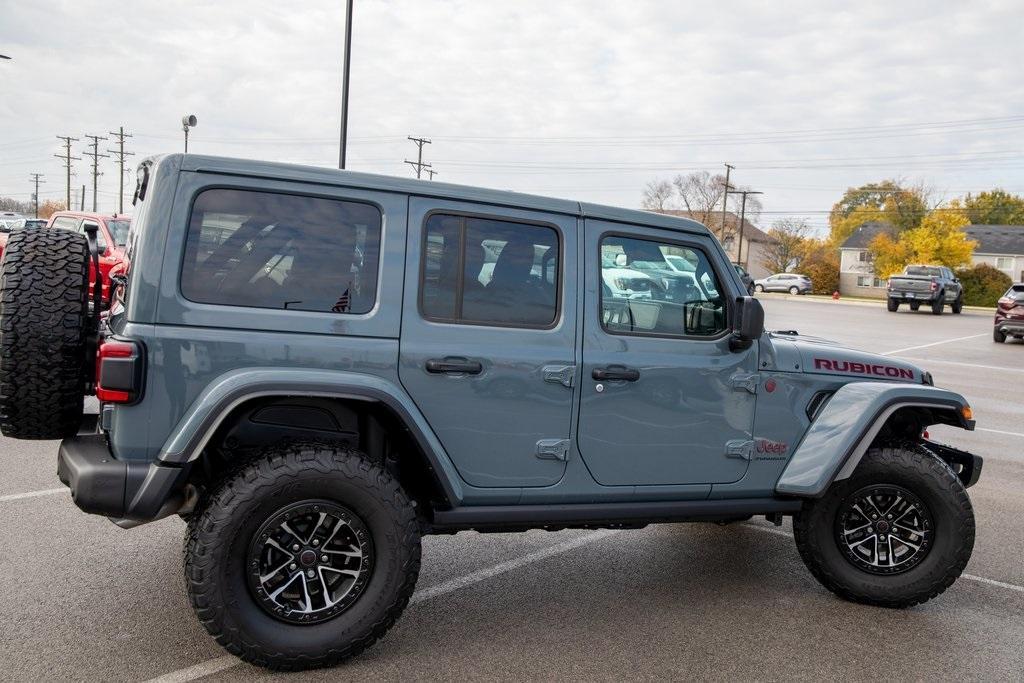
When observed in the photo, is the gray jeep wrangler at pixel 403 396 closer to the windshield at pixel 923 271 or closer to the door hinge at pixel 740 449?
the door hinge at pixel 740 449

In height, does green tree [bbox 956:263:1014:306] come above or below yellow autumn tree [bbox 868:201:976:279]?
below

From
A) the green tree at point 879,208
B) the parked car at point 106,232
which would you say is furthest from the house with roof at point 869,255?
the parked car at point 106,232

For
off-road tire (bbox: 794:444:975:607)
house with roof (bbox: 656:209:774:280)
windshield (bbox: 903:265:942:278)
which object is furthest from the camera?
house with roof (bbox: 656:209:774:280)

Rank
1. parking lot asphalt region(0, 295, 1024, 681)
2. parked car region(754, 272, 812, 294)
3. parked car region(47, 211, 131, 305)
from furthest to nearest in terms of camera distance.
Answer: parked car region(754, 272, 812, 294)
parked car region(47, 211, 131, 305)
parking lot asphalt region(0, 295, 1024, 681)

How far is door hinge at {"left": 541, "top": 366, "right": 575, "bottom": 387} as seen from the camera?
3953 mm

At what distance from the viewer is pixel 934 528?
4.49 meters

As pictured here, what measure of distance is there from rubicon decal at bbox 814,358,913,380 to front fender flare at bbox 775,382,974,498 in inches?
4.1

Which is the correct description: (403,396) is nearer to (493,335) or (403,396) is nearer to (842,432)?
(493,335)

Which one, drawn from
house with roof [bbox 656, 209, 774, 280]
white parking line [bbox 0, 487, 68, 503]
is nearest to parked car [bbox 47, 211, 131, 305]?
white parking line [bbox 0, 487, 68, 503]

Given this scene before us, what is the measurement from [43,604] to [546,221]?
2.86 m

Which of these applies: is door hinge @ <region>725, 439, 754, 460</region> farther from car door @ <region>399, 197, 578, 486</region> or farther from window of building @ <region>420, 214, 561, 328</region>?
window of building @ <region>420, 214, 561, 328</region>

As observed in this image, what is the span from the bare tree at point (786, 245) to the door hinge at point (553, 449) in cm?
9276

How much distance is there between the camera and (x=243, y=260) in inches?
141

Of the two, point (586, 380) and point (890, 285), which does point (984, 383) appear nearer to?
point (586, 380)
